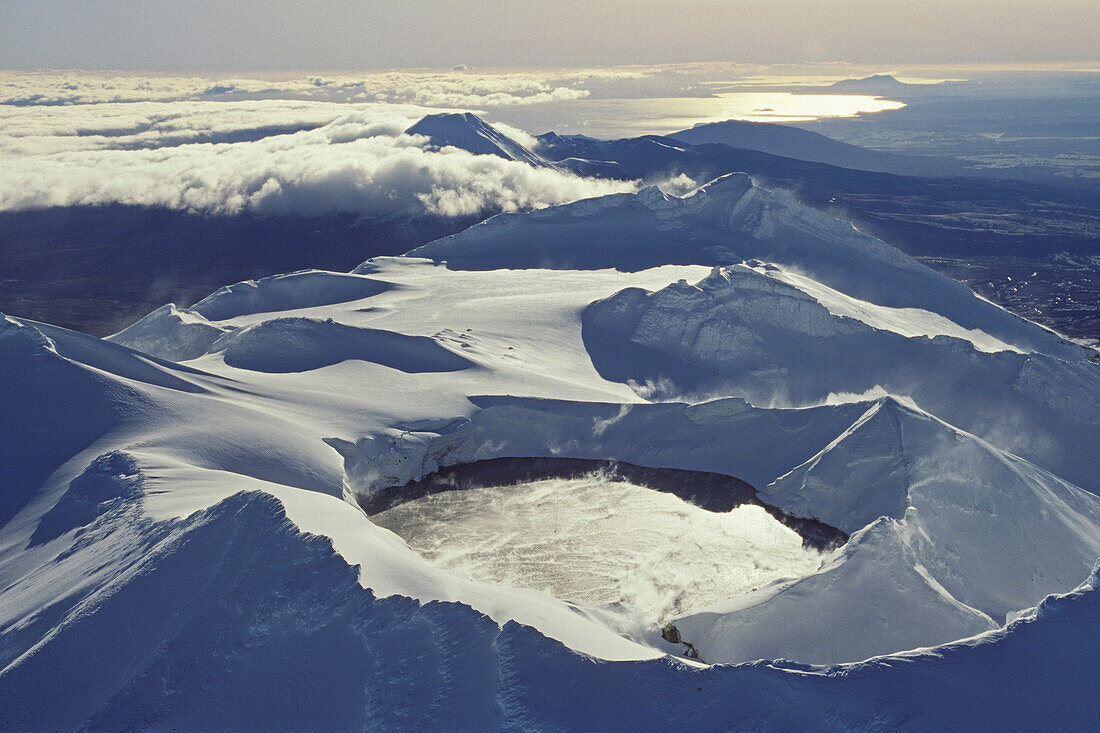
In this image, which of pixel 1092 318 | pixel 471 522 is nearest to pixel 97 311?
pixel 471 522

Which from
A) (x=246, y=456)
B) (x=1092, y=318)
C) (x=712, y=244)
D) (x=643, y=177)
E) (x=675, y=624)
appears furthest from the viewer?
(x=643, y=177)

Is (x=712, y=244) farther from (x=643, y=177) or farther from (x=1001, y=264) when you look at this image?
A: (x=643, y=177)

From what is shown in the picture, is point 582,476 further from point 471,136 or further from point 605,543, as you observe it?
point 471,136

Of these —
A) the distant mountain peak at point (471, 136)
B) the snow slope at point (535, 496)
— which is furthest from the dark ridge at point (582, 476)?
the distant mountain peak at point (471, 136)

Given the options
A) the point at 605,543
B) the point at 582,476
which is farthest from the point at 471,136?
the point at 605,543

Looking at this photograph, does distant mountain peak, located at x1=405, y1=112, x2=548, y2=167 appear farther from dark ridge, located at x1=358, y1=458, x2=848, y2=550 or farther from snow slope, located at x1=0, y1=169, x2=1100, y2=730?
dark ridge, located at x1=358, y1=458, x2=848, y2=550
